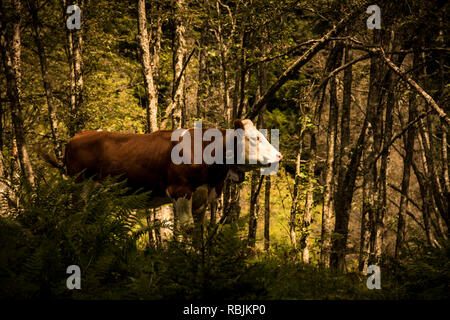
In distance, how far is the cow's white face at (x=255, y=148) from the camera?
5.84m

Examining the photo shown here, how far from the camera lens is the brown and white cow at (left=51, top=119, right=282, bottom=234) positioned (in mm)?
5855

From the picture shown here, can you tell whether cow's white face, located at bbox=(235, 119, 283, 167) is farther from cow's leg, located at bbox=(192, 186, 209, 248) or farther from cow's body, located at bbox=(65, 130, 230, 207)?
cow's leg, located at bbox=(192, 186, 209, 248)

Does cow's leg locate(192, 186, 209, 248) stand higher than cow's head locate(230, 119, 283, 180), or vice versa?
cow's head locate(230, 119, 283, 180)

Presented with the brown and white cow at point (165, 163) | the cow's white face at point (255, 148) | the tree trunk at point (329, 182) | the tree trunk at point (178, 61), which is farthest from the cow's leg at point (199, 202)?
the tree trunk at point (329, 182)

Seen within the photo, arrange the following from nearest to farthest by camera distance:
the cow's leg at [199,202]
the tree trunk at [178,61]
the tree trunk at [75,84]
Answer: the cow's leg at [199,202] < the tree trunk at [178,61] < the tree trunk at [75,84]

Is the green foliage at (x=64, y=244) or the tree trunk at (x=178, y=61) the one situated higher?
the tree trunk at (x=178, y=61)

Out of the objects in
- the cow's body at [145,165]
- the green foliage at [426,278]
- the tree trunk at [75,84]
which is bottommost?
the green foliage at [426,278]

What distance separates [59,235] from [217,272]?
1.47m

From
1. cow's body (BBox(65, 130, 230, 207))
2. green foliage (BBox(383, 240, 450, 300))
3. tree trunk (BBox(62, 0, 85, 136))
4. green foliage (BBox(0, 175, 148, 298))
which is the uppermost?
tree trunk (BBox(62, 0, 85, 136))

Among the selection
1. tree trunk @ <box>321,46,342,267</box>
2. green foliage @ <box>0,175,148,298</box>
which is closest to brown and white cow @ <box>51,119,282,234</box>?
green foliage @ <box>0,175,148,298</box>

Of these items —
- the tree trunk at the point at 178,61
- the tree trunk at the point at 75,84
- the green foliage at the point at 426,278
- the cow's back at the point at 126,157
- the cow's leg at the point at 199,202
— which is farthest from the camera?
the tree trunk at the point at 75,84

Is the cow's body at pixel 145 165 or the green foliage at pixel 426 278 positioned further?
the cow's body at pixel 145 165

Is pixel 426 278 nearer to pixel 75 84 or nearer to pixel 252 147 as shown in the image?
pixel 252 147

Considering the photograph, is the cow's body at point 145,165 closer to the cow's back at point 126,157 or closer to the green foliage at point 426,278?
the cow's back at point 126,157
